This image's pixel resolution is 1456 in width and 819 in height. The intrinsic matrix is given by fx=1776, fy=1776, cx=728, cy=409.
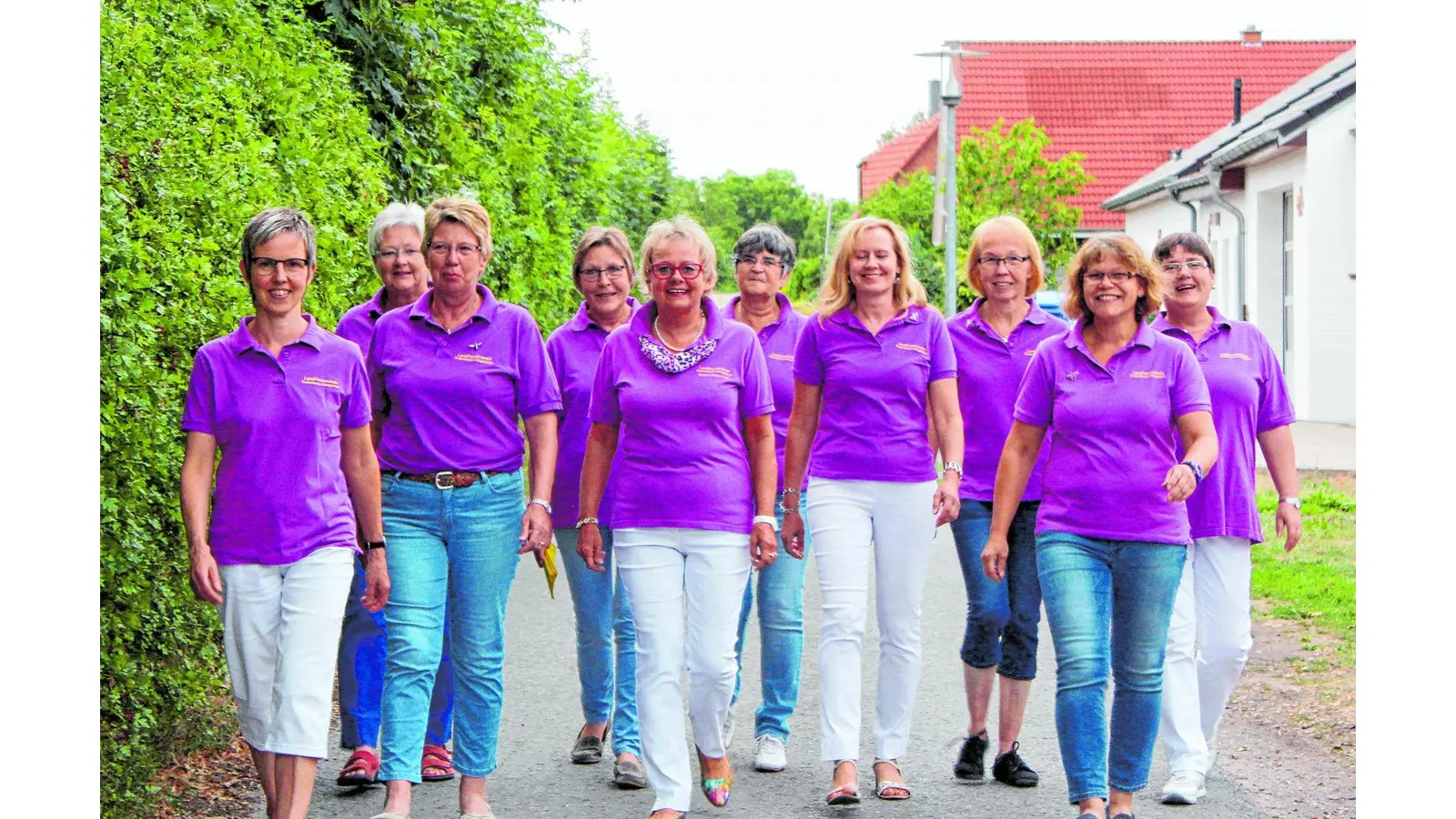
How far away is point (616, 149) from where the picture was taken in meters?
20.3

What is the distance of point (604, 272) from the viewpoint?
7195 millimetres

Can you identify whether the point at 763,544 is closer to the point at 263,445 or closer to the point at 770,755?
the point at 770,755

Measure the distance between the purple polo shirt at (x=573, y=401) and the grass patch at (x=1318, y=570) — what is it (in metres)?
4.18

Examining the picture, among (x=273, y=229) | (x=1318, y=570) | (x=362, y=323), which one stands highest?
(x=273, y=229)

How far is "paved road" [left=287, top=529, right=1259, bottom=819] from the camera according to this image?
6.40 meters

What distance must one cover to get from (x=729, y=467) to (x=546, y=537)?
0.73 m

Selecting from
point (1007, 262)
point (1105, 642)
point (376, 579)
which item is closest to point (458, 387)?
point (376, 579)

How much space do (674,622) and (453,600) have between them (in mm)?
787

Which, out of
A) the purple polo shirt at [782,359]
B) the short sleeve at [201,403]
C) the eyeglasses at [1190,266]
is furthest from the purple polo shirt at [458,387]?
the eyeglasses at [1190,266]

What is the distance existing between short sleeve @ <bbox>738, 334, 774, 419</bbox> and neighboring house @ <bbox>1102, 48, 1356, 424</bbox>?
15.8m

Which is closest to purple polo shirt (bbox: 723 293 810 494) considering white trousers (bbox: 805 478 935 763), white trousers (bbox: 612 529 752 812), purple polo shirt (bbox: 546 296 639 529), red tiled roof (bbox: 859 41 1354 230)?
purple polo shirt (bbox: 546 296 639 529)

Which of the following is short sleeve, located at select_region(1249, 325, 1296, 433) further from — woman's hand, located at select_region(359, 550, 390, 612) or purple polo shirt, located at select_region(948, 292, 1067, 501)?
woman's hand, located at select_region(359, 550, 390, 612)

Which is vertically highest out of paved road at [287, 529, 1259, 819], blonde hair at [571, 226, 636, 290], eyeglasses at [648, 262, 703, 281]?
blonde hair at [571, 226, 636, 290]

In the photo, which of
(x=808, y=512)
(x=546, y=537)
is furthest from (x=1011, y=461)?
(x=546, y=537)
